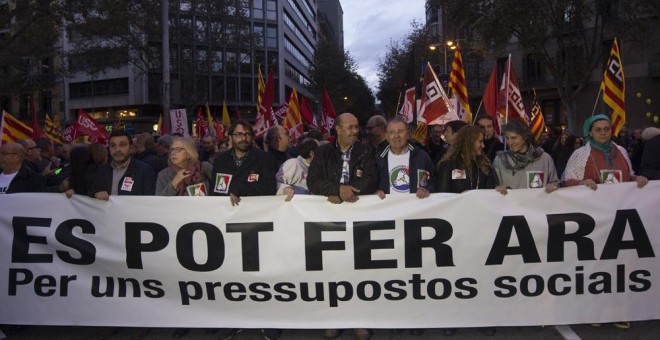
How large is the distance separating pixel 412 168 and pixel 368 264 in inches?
39.4

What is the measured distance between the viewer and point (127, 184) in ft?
16.8

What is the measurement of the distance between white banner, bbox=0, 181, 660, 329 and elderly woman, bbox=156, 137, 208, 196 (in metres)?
0.38

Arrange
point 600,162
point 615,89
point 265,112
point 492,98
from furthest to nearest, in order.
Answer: point 265,112 → point 492,98 → point 615,89 → point 600,162

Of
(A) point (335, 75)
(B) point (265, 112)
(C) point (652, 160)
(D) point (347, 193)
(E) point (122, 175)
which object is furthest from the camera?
(A) point (335, 75)

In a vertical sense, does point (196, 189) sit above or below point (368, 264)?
above

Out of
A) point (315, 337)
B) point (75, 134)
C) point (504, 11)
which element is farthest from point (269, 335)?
point (504, 11)

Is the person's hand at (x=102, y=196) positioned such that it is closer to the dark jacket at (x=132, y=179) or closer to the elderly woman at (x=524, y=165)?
the dark jacket at (x=132, y=179)

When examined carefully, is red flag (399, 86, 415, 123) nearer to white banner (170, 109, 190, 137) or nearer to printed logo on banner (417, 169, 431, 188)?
printed logo on banner (417, 169, 431, 188)

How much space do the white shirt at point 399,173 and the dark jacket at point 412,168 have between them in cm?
3

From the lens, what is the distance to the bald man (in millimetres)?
5230

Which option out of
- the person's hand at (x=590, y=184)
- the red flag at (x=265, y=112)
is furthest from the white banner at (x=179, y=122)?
the person's hand at (x=590, y=184)

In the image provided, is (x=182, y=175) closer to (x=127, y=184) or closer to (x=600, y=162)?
(x=127, y=184)

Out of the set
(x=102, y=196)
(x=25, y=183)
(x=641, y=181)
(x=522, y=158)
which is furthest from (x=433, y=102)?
(x=25, y=183)

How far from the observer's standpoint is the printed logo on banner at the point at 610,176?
16.4 ft
